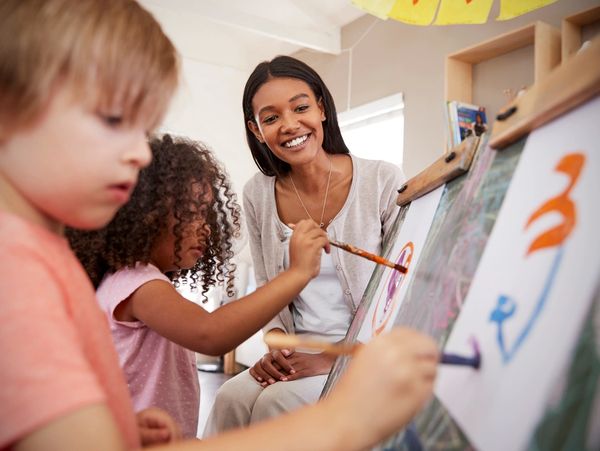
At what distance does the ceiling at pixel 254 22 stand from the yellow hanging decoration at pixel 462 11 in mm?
2270

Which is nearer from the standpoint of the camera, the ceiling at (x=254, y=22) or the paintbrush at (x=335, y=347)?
the paintbrush at (x=335, y=347)

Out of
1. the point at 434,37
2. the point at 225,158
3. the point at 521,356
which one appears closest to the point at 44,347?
the point at 521,356

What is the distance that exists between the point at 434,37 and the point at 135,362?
2666 millimetres

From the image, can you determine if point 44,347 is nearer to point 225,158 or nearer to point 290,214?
point 290,214

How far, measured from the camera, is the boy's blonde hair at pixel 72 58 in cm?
45

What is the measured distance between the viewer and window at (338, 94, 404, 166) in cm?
350

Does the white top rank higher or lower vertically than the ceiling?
lower

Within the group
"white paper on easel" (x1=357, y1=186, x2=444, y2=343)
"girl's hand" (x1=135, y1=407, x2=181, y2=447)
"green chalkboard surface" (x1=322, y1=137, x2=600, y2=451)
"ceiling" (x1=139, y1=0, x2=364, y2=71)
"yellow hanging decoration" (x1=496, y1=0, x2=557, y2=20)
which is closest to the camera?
"green chalkboard surface" (x1=322, y1=137, x2=600, y2=451)

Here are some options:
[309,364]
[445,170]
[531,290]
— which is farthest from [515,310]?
[309,364]

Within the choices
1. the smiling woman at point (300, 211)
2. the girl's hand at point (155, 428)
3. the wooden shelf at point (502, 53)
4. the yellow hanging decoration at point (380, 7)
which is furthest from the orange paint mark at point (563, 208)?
the wooden shelf at point (502, 53)

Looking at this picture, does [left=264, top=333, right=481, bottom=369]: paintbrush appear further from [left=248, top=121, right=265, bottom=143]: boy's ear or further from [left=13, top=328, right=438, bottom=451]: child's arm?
[left=248, top=121, right=265, bottom=143]: boy's ear

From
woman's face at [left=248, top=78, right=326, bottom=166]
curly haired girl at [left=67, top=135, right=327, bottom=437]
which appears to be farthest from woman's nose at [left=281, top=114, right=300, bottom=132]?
curly haired girl at [left=67, top=135, right=327, bottom=437]

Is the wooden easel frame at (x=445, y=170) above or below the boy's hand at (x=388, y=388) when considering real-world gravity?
above

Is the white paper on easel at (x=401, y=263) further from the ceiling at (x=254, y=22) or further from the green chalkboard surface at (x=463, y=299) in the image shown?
the ceiling at (x=254, y=22)
